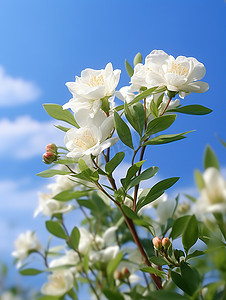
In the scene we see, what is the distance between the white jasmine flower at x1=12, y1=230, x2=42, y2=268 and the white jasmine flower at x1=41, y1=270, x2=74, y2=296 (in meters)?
0.26

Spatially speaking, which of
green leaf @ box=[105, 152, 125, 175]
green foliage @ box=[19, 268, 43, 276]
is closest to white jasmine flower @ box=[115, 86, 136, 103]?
green leaf @ box=[105, 152, 125, 175]

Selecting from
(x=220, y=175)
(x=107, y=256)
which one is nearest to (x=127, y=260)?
(x=107, y=256)

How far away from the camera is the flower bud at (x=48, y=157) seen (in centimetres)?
69

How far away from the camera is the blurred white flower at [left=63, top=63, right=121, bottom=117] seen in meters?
0.69

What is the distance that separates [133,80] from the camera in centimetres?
71

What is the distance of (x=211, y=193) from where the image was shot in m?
0.29

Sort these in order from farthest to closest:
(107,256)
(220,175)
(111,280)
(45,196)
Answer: (45,196), (107,256), (111,280), (220,175)

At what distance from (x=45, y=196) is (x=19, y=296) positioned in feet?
1.28

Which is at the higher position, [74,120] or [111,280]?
[74,120]

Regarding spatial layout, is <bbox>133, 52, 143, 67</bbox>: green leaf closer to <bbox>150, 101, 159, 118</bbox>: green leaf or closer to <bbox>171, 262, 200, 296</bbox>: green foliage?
<bbox>150, 101, 159, 118</bbox>: green leaf

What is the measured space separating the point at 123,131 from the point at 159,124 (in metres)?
0.07

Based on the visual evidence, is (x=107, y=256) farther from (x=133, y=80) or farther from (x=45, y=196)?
(x=133, y=80)

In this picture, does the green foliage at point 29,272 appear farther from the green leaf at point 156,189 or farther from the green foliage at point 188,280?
the green foliage at point 188,280

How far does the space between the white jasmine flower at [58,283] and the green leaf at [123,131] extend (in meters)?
0.48
